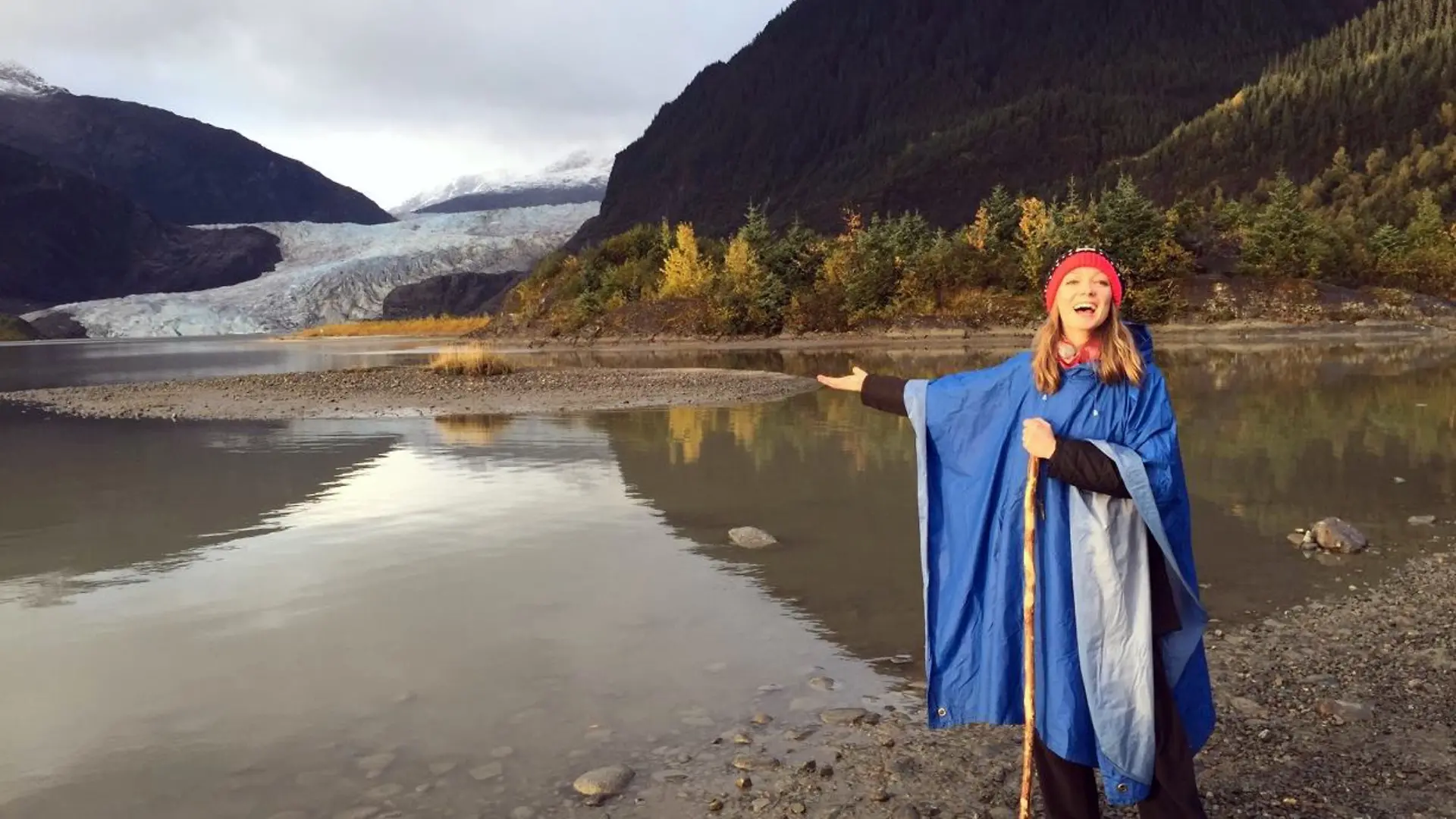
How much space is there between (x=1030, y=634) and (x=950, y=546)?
52cm

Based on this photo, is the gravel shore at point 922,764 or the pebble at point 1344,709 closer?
the gravel shore at point 922,764

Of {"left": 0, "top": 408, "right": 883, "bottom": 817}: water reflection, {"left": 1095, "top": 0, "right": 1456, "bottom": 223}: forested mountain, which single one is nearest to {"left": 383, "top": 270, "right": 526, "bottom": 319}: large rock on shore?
{"left": 1095, "top": 0, "right": 1456, "bottom": 223}: forested mountain

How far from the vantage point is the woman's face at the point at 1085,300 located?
10.9ft

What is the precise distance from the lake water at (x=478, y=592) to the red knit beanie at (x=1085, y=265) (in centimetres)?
306

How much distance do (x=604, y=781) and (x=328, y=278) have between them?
136m

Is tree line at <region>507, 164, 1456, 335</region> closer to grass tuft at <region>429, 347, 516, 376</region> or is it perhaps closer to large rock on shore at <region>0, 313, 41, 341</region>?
grass tuft at <region>429, 347, 516, 376</region>

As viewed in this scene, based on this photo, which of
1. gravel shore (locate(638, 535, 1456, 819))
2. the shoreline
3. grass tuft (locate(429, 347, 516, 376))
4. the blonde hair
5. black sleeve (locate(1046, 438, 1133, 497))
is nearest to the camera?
black sleeve (locate(1046, 438, 1133, 497))

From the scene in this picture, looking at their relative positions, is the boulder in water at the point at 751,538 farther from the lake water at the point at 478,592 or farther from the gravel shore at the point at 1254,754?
the gravel shore at the point at 1254,754

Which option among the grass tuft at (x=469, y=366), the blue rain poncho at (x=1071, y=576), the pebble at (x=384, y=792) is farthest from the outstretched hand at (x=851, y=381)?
the grass tuft at (x=469, y=366)

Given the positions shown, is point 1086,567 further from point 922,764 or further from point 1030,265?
point 1030,265

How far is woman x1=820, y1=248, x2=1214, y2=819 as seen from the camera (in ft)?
10.6

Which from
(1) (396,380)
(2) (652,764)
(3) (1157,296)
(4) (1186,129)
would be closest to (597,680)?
(2) (652,764)

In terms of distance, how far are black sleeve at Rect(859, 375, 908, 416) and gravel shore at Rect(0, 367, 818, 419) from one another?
20.1 metres

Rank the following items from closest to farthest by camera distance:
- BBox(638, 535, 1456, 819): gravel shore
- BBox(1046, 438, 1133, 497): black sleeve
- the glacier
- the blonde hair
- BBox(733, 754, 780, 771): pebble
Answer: BBox(1046, 438, 1133, 497): black sleeve < the blonde hair < BBox(638, 535, 1456, 819): gravel shore < BBox(733, 754, 780, 771): pebble < the glacier
